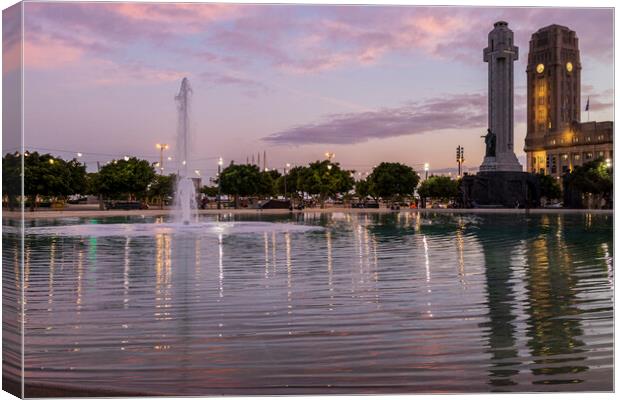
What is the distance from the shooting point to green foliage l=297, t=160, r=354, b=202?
88125mm

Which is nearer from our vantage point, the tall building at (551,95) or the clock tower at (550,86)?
the tall building at (551,95)

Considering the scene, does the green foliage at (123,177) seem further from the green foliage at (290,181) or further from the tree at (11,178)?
the tree at (11,178)

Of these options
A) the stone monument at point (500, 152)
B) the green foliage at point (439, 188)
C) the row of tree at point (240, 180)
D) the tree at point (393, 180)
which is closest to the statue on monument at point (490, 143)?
the stone monument at point (500, 152)

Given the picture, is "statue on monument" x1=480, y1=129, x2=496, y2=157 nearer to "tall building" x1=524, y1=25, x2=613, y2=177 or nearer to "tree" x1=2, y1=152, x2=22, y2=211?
"tree" x1=2, y1=152, x2=22, y2=211

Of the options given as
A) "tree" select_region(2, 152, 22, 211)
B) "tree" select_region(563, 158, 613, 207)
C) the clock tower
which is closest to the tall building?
the clock tower

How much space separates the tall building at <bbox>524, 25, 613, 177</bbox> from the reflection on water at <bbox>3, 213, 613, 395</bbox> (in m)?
148

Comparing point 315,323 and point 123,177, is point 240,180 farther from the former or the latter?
point 315,323

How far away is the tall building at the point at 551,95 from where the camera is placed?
520 ft

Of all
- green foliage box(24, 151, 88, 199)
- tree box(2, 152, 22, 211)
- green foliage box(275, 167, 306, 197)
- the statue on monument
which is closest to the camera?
tree box(2, 152, 22, 211)

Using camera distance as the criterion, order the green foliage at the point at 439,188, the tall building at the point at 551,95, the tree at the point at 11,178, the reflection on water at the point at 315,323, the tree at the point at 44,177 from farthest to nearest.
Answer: the tall building at the point at 551,95, the green foliage at the point at 439,188, the tree at the point at 44,177, the tree at the point at 11,178, the reflection on water at the point at 315,323

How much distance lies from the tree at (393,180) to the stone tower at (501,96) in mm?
21001

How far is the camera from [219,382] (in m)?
6.44

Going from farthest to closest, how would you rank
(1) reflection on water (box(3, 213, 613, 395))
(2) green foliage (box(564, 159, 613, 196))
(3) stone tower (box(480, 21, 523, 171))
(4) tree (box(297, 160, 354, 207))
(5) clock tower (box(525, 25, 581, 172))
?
(5) clock tower (box(525, 25, 581, 172)) < (4) tree (box(297, 160, 354, 207)) < (3) stone tower (box(480, 21, 523, 171)) < (2) green foliage (box(564, 159, 613, 196)) < (1) reflection on water (box(3, 213, 613, 395))

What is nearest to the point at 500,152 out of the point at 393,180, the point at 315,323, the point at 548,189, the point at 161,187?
the point at 393,180
